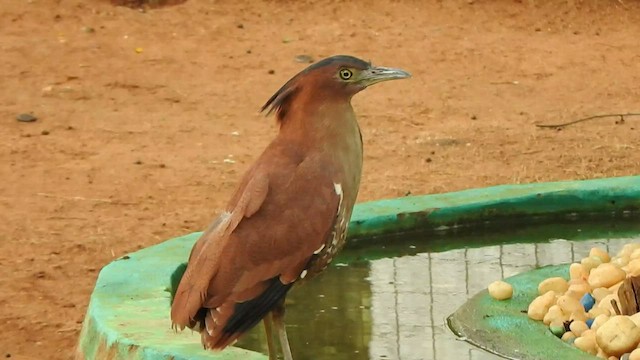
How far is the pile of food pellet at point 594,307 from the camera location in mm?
4234

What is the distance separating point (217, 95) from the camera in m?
9.66

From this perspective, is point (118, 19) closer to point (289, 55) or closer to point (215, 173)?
point (289, 55)

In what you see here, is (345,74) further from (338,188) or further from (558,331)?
(558,331)

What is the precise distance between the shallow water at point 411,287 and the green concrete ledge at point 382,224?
0.07 meters

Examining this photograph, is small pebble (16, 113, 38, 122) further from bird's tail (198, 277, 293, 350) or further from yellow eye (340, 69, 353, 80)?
bird's tail (198, 277, 293, 350)

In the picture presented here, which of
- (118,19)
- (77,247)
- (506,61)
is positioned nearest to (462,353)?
(77,247)

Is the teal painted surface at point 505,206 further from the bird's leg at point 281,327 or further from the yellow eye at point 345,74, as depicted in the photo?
the bird's leg at point 281,327

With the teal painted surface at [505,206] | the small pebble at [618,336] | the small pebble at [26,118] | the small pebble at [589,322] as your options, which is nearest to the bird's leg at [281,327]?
the small pebble at [618,336]

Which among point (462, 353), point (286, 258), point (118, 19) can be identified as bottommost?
point (118, 19)

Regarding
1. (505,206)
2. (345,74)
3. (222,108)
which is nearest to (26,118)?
(222,108)

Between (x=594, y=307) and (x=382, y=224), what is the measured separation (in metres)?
1.18

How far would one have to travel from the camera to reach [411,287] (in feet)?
16.9

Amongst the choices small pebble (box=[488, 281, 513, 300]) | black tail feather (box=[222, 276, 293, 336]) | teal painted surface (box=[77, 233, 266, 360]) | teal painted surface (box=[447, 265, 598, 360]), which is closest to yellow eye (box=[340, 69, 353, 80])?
black tail feather (box=[222, 276, 293, 336])

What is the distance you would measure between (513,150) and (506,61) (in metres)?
2.09
